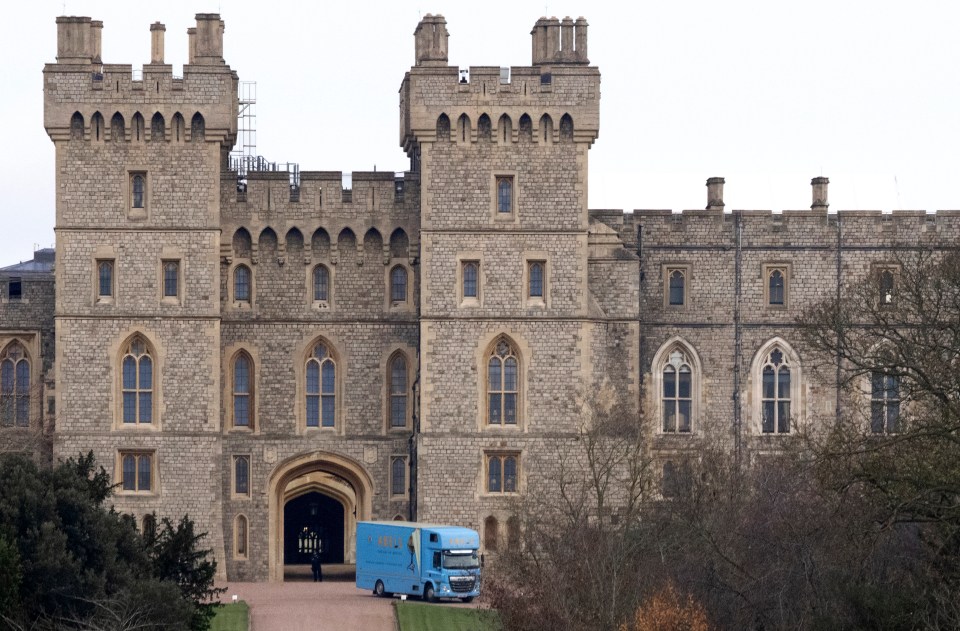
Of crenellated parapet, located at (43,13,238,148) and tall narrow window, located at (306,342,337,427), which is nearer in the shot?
crenellated parapet, located at (43,13,238,148)

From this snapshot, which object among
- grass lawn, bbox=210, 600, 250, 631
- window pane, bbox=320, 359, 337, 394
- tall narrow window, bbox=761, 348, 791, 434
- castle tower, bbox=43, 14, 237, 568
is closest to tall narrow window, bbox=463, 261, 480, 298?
window pane, bbox=320, 359, 337, 394

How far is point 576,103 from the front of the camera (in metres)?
58.7

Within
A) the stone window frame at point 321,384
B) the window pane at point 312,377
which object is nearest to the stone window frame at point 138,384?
the stone window frame at point 321,384

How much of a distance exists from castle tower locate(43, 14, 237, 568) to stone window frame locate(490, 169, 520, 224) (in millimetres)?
7387

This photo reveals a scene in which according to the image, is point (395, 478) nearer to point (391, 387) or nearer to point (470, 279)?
point (391, 387)

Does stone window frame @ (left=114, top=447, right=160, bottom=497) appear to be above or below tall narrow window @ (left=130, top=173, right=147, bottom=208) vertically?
below

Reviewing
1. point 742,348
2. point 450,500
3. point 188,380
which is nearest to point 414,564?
point 450,500

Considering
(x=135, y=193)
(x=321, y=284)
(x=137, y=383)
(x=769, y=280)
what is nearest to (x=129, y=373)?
(x=137, y=383)

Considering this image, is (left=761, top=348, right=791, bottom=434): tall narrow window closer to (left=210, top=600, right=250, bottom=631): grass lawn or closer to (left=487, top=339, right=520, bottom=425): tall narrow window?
(left=487, top=339, right=520, bottom=425): tall narrow window

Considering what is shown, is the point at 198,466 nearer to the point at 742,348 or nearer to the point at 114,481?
the point at 114,481

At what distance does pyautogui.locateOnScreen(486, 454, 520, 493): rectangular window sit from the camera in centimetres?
5838

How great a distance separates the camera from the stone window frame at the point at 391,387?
197 ft

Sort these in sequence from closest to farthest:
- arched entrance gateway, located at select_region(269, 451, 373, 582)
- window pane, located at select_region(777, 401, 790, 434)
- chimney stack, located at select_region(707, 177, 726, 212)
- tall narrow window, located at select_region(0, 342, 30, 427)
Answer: arched entrance gateway, located at select_region(269, 451, 373, 582), tall narrow window, located at select_region(0, 342, 30, 427), window pane, located at select_region(777, 401, 790, 434), chimney stack, located at select_region(707, 177, 726, 212)

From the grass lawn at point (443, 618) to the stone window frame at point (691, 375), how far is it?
1111 cm
